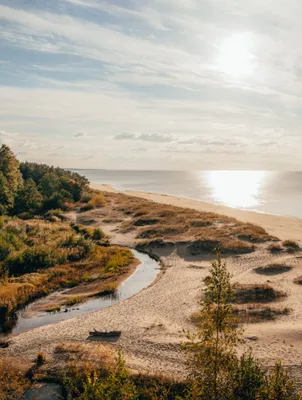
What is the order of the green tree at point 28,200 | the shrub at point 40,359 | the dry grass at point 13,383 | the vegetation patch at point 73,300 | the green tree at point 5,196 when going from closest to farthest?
the dry grass at point 13,383 → the shrub at point 40,359 → the vegetation patch at point 73,300 → the green tree at point 5,196 → the green tree at point 28,200

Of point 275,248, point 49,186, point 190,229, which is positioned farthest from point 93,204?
point 275,248

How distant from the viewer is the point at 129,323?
28.2 metres

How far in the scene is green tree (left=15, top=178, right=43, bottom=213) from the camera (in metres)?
72.5

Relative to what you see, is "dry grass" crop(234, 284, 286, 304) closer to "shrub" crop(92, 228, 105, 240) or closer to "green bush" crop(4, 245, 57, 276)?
"green bush" crop(4, 245, 57, 276)

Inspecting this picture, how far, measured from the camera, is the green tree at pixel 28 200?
7250 cm

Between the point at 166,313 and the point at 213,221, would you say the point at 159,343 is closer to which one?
the point at 166,313

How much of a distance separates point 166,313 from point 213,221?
35099mm

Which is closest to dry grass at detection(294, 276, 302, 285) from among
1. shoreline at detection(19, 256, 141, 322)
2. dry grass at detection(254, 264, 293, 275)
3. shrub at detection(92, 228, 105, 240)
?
dry grass at detection(254, 264, 293, 275)

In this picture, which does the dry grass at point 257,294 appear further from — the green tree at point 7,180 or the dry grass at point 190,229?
the green tree at point 7,180

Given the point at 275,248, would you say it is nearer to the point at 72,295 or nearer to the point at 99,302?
the point at 99,302

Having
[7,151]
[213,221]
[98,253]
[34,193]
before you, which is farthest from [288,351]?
[7,151]

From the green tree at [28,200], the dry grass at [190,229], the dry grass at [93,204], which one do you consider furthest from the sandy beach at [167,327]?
the dry grass at [93,204]

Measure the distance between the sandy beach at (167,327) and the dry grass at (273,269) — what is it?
0.64 metres

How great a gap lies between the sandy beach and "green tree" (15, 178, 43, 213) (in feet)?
133
